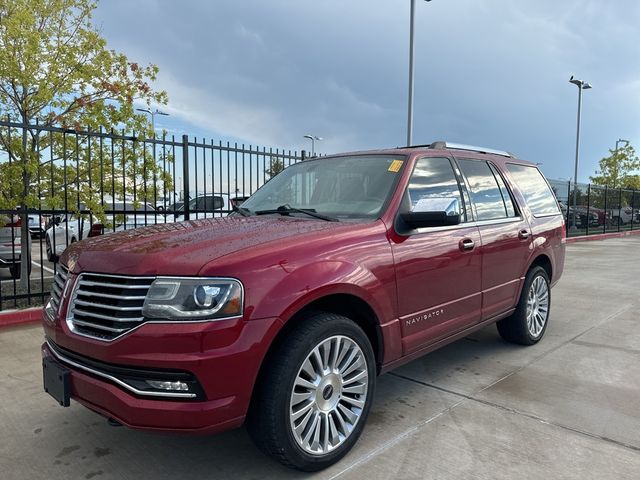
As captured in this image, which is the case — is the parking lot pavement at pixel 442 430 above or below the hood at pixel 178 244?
below

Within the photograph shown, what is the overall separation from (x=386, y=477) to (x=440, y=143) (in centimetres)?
266

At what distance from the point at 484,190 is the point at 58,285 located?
3.37 m

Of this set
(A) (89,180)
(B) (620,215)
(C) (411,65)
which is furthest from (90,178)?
(B) (620,215)

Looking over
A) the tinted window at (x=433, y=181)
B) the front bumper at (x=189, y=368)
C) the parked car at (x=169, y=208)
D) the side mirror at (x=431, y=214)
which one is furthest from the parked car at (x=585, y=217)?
the front bumper at (x=189, y=368)

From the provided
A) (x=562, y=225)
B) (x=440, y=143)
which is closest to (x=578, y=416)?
(x=440, y=143)

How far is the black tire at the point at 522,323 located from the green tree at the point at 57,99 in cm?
529

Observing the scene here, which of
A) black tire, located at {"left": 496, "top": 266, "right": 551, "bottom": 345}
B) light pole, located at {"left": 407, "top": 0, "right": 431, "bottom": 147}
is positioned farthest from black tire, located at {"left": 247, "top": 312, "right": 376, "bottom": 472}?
light pole, located at {"left": 407, "top": 0, "right": 431, "bottom": 147}

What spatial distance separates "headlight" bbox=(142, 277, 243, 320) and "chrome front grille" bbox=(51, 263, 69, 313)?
84 cm

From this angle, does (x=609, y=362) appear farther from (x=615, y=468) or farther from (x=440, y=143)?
(x=440, y=143)

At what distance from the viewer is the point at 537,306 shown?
4949mm

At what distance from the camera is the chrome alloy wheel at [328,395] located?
2.55 meters

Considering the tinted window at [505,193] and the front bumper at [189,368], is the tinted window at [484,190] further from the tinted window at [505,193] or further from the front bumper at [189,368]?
the front bumper at [189,368]

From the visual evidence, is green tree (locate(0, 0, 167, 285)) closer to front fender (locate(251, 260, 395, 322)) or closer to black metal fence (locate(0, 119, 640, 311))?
black metal fence (locate(0, 119, 640, 311))

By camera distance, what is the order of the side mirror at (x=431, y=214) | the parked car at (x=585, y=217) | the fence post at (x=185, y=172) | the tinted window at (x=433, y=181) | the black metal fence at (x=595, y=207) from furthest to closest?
the parked car at (x=585, y=217), the black metal fence at (x=595, y=207), the fence post at (x=185, y=172), the tinted window at (x=433, y=181), the side mirror at (x=431, y=214)
